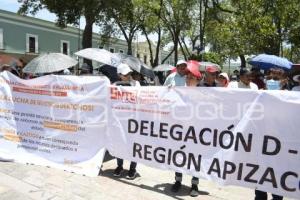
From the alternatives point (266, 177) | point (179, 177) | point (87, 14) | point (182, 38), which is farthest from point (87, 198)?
point (182, 38)

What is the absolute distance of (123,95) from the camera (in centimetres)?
609

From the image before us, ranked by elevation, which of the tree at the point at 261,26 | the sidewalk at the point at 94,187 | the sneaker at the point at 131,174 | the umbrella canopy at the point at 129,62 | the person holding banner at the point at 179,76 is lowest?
the sidewalk at the point at 94,187

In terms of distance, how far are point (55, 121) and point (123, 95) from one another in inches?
55.0

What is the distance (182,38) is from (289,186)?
4244 centimetres

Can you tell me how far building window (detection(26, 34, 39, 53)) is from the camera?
154 feet

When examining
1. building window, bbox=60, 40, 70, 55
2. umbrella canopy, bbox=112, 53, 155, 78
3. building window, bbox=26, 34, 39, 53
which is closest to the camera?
umbrella canopy, bbox=112, 53, 155, 78

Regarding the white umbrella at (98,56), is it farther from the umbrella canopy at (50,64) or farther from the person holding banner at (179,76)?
the person holding banner at (179,76)

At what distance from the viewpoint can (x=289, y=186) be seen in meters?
4.64

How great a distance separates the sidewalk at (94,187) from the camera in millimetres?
5516

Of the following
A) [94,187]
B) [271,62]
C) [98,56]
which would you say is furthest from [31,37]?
[94,187]

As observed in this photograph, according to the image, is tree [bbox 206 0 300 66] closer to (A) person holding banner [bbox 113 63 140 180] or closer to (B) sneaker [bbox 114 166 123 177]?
(A) person holding banner [bbox 113 63 140 180]

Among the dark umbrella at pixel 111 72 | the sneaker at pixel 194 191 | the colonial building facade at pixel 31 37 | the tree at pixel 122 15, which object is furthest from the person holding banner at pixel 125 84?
the colonial building facade at pixel 31 37

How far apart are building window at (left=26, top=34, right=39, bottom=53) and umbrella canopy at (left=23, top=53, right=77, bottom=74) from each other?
3968 centimetres

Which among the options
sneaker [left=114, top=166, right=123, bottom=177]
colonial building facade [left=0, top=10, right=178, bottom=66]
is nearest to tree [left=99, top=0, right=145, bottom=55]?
colonial building facade [left=0, top=10, right=178, bottom=66]
